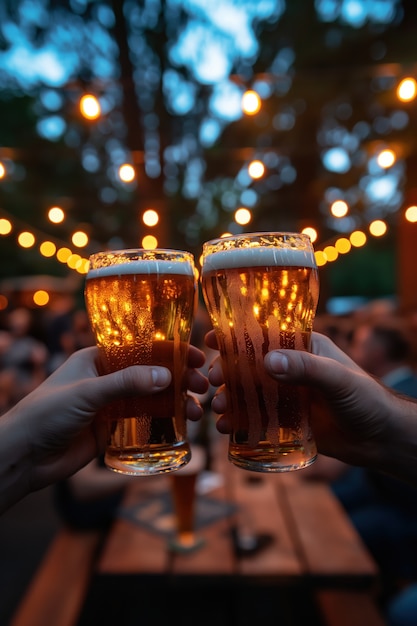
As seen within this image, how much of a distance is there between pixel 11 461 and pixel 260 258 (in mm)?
679

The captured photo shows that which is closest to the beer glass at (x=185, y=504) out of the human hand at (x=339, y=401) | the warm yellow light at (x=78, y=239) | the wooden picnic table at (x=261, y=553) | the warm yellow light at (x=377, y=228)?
the wooden picnic table at (x=261, y=553)

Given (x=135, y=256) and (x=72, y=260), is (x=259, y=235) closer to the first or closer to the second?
(x=135, y=256)

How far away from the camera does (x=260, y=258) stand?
109 centimetres

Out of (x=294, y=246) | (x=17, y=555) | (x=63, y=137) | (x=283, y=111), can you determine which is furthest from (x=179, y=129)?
(x=294, y=246)

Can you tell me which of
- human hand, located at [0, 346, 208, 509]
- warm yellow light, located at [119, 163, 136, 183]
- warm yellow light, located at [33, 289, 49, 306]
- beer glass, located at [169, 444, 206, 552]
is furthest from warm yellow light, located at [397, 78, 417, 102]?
warm yellow light, located at [33, 289, 49, 306]

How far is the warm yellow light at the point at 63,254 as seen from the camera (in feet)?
13.4

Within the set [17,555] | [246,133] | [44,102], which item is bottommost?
[17,555]

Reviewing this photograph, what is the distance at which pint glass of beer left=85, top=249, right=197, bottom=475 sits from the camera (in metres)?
1.11

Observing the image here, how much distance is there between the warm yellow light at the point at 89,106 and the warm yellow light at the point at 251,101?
1.03 metres

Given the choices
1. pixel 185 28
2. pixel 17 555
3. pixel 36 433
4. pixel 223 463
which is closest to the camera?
pixel 36 433

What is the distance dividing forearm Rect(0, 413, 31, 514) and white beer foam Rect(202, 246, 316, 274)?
0.55m

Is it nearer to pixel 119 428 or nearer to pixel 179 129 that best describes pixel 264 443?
pixel 119 428

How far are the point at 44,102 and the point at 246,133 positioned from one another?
8.54 ft

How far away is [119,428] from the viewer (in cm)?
117
